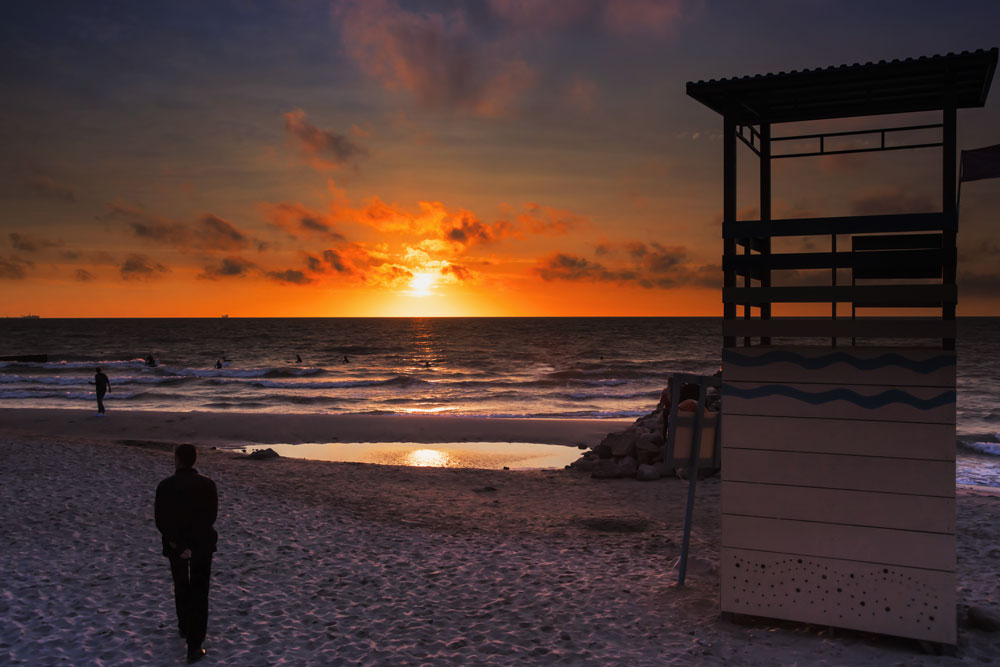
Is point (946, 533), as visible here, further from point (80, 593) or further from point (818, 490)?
point (80, 593)

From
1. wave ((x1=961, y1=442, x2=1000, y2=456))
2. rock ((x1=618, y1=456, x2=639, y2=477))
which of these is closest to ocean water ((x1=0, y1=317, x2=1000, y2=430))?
wave ((x1=961, y1=442, x2=1000, y2=456))

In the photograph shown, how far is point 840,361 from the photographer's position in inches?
271

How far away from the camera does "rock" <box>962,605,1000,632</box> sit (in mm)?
7254

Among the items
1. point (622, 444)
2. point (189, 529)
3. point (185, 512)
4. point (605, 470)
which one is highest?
point (185, 512)

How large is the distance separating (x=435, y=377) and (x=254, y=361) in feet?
92.6

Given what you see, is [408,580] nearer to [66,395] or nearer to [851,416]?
[851,416]

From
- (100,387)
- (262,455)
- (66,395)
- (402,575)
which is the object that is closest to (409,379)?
(66,395)

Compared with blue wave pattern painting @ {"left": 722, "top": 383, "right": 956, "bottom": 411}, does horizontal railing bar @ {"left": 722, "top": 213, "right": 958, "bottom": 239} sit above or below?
above

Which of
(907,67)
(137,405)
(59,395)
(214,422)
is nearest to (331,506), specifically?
(907,67)

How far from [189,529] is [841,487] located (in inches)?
240

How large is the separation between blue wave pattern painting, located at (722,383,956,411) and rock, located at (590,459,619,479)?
9138 millimetres

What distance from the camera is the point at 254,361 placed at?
76312 millimetres

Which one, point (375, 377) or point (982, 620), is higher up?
point (982, 620)

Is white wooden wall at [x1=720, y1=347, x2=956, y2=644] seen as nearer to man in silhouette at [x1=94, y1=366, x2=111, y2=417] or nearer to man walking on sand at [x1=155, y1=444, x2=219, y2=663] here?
man walking on sand at [x1=155, y1=444, x2=219, y2=663]
